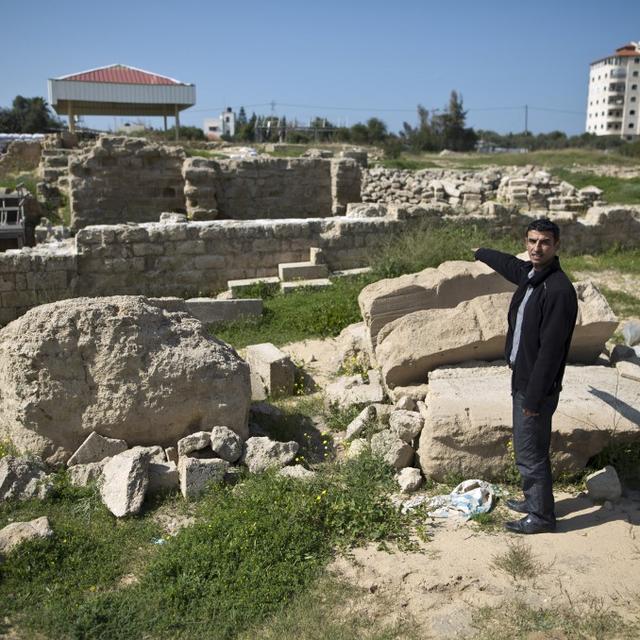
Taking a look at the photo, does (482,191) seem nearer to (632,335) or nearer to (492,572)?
(632,335)

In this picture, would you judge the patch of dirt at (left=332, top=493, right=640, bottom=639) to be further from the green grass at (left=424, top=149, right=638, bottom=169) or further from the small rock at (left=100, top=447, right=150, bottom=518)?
the green grass at (left=424, top=149, right=638, bottom=169)

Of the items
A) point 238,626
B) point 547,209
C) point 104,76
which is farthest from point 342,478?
point 104,76

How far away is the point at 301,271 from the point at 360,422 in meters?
5.18

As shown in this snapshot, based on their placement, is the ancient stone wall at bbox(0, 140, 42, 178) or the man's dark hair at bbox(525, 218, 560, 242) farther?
the ancient stone wall at bbox(0, 140, 42, 178)

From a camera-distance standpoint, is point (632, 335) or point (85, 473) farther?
point (632, 335)

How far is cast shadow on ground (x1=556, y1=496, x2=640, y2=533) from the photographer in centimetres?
409

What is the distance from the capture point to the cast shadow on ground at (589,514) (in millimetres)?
4088

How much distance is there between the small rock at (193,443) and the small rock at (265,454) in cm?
30

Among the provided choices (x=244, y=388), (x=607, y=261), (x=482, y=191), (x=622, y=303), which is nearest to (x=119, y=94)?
(x=482, y=191)

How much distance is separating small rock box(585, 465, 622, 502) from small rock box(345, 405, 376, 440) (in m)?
1.78

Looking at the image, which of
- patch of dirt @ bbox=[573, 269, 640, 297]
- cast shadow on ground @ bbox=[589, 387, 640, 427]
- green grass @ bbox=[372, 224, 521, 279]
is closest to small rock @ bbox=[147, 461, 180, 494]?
cast shadow on ground @ bbox=[589, 387, 640, 427]

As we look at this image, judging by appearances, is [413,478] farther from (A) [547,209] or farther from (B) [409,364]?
(A) [547,209]

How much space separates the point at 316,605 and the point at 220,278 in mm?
7537

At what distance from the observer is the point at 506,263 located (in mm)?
4410
